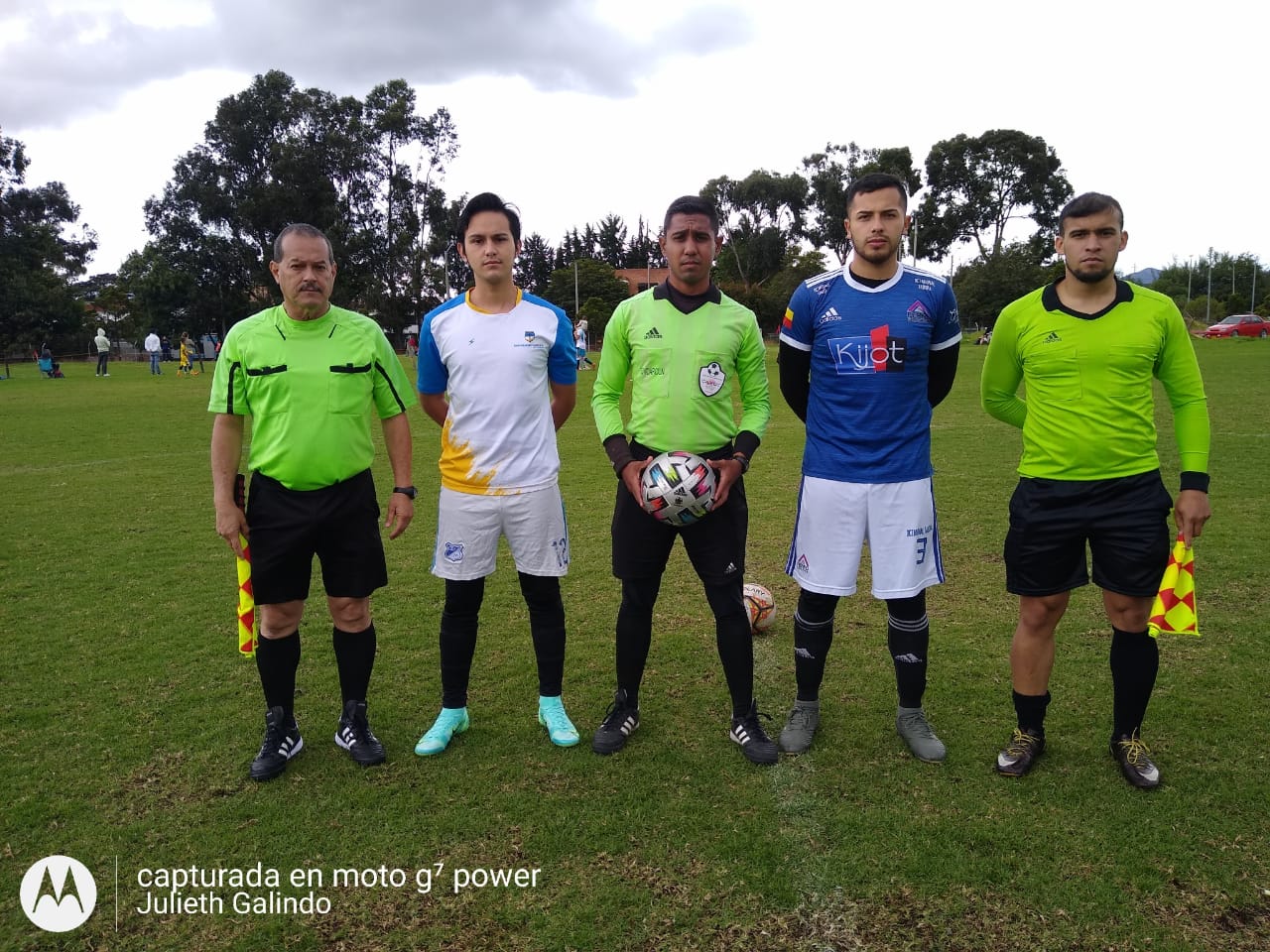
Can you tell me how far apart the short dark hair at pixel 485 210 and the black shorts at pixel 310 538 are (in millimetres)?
1173

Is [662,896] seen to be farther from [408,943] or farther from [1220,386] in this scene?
[1220,386]

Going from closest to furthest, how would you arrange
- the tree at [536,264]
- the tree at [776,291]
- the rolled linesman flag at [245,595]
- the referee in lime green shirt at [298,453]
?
the referee in lime green shirt at [298,453]
the rolled linesman flag at [245,595]
the tree at [776,291]
the tree at [536,264]

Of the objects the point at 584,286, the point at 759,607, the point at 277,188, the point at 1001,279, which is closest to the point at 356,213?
the point at 277,188

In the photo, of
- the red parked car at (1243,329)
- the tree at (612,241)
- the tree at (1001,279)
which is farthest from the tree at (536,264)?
Answer: the red parked car at (1243,329)

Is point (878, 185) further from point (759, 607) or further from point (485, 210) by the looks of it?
point (759, 607)

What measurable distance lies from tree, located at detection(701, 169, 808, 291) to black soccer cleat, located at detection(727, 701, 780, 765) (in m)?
59.0

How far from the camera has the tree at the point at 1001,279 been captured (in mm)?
47719

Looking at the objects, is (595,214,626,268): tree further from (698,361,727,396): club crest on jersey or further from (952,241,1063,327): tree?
(698,361,727,396): club crest on jersey

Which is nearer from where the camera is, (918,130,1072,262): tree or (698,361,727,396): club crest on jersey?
(698,361,727,396): club crest on jersey

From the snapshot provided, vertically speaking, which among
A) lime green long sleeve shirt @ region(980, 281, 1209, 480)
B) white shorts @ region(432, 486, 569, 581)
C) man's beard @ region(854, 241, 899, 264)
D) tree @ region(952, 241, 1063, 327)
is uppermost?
tree @ region(952, 241, 1063, 327)

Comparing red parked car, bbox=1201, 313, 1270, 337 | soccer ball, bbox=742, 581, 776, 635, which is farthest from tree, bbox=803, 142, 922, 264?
soccer ball, bbox=742, 581, 776, 635

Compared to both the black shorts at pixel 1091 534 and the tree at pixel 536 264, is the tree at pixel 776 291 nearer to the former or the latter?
the tree at pixel 536 264

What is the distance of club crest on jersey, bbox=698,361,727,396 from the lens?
3.55 m

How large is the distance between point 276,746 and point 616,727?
1.47 metres
